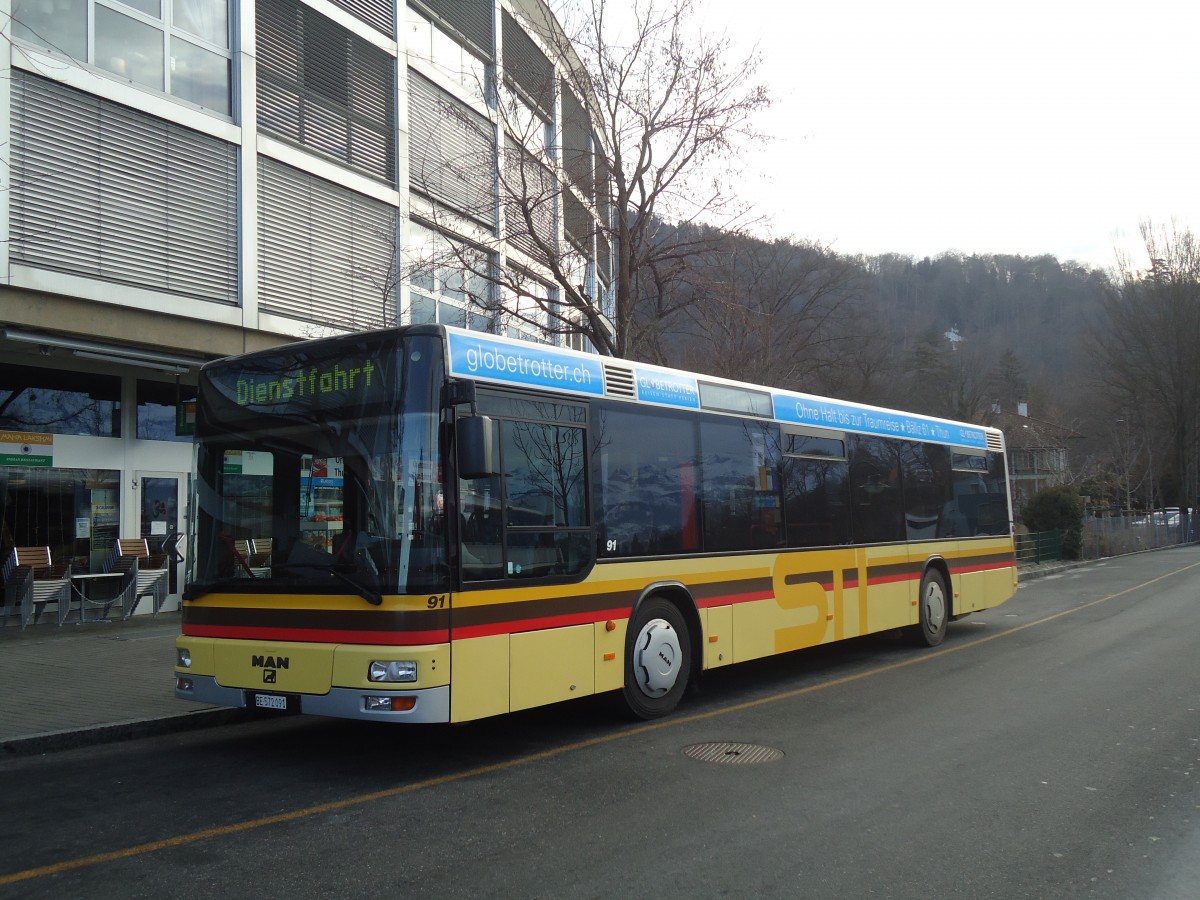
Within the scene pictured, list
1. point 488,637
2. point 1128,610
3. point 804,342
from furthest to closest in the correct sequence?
point 804,342, point 1128,610, point 488,637

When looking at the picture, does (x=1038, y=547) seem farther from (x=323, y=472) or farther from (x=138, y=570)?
(x=323, y=472)

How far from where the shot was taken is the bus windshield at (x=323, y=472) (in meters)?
6.49

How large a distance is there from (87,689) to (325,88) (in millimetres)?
11728

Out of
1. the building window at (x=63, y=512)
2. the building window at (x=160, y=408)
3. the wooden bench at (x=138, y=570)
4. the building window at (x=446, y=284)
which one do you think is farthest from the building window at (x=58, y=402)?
the building window at (x=446, y=284)

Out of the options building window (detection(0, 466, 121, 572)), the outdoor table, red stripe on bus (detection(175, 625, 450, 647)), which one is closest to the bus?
red stripe on bus (detection(175, 625, 450, 647))

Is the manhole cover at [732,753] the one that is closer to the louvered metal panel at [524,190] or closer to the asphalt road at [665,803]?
the asphalt road at [665,803]

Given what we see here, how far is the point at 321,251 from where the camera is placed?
17016mm

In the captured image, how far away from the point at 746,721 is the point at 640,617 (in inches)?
52.0

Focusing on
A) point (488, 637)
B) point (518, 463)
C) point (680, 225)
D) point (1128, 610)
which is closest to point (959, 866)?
point (488, 637)

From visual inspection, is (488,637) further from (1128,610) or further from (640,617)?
(1128,610)

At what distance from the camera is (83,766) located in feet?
23.4

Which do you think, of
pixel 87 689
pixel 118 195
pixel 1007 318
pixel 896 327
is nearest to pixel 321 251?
pixel 118 195

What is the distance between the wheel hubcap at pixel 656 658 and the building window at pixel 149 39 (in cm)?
1058

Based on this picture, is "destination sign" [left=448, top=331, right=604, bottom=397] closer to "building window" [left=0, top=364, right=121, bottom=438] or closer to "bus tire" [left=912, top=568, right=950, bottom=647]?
"bus tire" [left=912, top=568, right=950, bottom=647]
